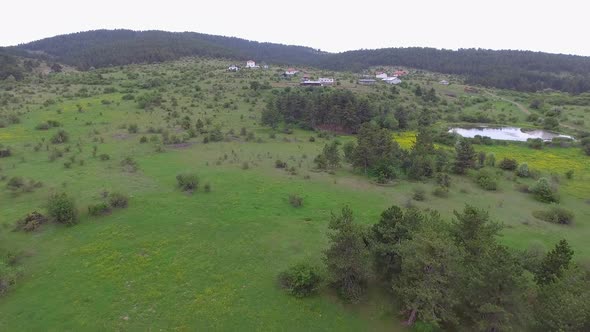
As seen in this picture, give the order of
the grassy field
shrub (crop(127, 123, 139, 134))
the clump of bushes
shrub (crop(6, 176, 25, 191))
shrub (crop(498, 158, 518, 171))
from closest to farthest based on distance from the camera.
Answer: the grassy field → the clump of bushes → shrub (crop(6, 176, 25, 191)) → shrub (crop(498, 158, 518, 171)) → shrub (crop(127, 123, 139, 134))

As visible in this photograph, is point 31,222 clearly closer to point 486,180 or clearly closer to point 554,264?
point 554,264

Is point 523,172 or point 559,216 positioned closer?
point 559,216

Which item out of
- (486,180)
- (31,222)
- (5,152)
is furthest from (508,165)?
(5,152)

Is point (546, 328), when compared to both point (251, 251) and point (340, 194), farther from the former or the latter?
point (340, 194)

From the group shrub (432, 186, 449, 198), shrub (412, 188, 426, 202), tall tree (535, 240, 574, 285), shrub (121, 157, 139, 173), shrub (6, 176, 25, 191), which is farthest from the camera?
shrub (121, 157, 139, 173)

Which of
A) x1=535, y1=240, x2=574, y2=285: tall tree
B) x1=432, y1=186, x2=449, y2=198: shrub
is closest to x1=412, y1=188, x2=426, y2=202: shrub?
x1=432, y1=186, x2=449, y2=198: shrub

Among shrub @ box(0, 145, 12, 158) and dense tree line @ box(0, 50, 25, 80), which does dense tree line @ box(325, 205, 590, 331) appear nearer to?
shrub @ box(0, 145, 12, 158)
